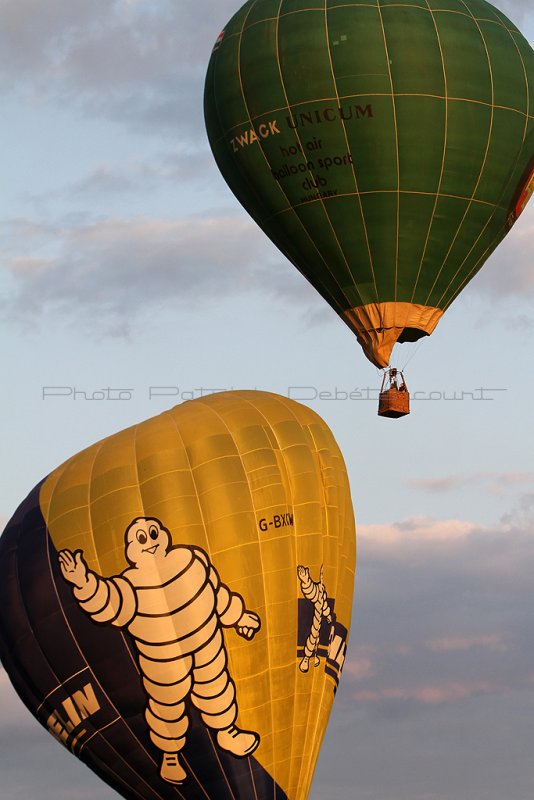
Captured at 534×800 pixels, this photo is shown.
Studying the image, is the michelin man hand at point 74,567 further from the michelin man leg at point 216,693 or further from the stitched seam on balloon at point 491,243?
the stitched seam on balloon at point 491,243

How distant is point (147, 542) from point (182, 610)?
3.83ft

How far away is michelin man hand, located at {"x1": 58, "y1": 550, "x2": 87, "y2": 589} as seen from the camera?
116 ft

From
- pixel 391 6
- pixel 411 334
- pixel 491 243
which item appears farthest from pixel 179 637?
pixel 391 6

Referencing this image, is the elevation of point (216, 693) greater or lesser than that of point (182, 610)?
lesser

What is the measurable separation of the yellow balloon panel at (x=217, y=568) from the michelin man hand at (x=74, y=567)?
0.02 metres

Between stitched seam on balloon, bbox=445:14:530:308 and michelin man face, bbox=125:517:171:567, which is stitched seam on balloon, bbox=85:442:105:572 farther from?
stitched seam on balloon, bbox=445:14:530:308

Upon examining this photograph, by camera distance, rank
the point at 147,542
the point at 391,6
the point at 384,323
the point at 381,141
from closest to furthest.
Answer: the point at 147,542, the point at 381,141, the point at 391,6, the point at 384,323

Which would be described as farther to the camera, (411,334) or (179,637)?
(411,334)

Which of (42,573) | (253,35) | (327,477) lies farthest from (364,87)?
(42,573)

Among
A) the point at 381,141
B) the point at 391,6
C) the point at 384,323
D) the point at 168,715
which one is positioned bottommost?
the point at 168,715

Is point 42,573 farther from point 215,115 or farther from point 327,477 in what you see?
point 215,115

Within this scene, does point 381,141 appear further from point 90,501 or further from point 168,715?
point 168,715

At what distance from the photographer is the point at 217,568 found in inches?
1378

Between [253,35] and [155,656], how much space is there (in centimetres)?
1200
